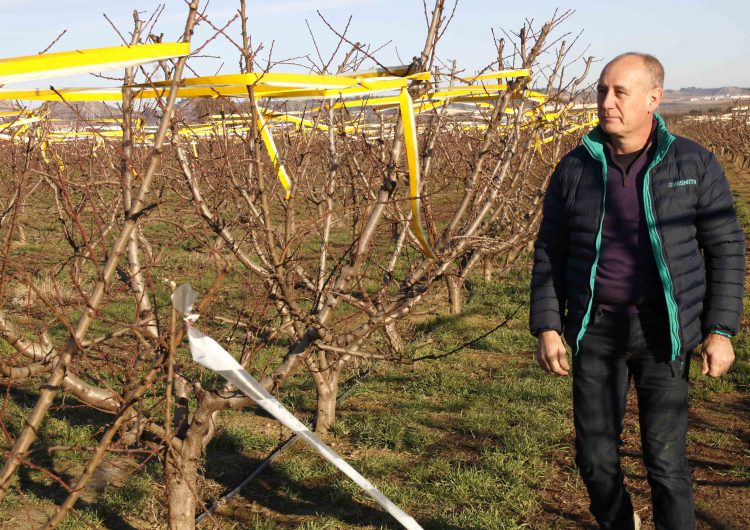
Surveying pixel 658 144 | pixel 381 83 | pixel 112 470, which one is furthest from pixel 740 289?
pixel 112 470

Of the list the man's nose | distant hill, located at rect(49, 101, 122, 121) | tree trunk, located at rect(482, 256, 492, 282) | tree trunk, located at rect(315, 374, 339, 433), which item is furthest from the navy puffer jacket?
tree trunk, located at rect(482, 256, 492, 282)

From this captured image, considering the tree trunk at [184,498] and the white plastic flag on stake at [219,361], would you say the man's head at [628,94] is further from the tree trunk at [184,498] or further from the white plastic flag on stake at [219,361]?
the tree trunk at [184,498]

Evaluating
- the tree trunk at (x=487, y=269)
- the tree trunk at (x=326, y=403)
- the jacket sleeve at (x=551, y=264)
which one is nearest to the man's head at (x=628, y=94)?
the jacket sleeve at (x=551, y=264)

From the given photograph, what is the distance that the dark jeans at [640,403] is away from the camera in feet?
7.97

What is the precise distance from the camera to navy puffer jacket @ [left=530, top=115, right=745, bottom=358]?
236 cm

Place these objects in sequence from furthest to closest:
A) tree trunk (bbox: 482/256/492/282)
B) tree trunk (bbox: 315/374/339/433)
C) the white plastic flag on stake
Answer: tree trunk (bbox: 482/256/492/282) → tree trunk (bbox: 315/374/339/433) → the white plastic flag on stake

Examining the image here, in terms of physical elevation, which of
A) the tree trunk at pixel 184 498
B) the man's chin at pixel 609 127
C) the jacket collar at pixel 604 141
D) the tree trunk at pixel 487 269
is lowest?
the tree trunk at pixel 487 269

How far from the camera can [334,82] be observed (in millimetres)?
2508

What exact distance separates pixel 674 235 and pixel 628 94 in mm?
434

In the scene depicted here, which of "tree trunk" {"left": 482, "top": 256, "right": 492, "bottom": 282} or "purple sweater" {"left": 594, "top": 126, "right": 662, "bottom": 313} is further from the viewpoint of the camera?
"tree trunk" {"left": 482, "top": 256, "right": 492, "bottom": 282}

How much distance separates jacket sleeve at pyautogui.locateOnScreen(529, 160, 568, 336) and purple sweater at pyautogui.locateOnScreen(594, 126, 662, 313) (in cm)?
17

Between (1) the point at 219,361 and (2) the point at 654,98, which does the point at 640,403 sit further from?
(1) the point at 219,361

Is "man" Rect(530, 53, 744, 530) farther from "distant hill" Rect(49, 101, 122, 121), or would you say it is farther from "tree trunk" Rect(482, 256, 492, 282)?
"tree trunk" Rect(482, 256, 492, 282)

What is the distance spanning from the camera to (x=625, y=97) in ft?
7.75
